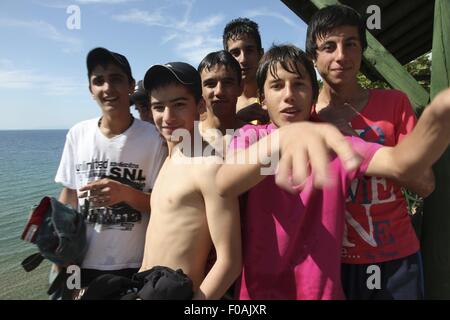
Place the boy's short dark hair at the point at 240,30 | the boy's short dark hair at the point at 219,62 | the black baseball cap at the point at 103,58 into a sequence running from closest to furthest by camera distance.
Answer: the black baseball cap at the point at 103,58, the boy's short dark hair at the point at 219,62, the boy's short dark hair at the point at 240,30

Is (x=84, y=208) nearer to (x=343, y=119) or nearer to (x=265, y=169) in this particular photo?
(x=265, y=169)

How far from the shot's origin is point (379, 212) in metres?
1.79

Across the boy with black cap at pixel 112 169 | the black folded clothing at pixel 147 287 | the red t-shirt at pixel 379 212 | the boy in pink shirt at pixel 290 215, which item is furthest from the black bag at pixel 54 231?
the red t-shirt at pixel 379 212

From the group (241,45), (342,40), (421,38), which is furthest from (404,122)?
(421,38)

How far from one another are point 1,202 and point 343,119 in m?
27.7

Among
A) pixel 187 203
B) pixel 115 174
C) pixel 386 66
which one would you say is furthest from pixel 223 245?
pixel 386 66

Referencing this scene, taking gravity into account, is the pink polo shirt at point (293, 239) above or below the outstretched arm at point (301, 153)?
below

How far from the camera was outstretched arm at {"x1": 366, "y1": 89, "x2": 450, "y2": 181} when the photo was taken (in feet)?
3.25

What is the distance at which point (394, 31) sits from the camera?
13.1 feet

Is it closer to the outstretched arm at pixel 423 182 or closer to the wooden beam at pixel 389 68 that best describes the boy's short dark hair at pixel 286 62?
the outstretched arm at pixel 423 182

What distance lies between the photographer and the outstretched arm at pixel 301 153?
985 millimetres

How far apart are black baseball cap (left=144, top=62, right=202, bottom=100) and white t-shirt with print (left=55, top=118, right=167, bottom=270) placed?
428 mm

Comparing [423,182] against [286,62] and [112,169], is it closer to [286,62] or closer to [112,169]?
[286,62]

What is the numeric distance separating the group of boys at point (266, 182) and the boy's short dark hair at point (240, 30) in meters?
1.18
